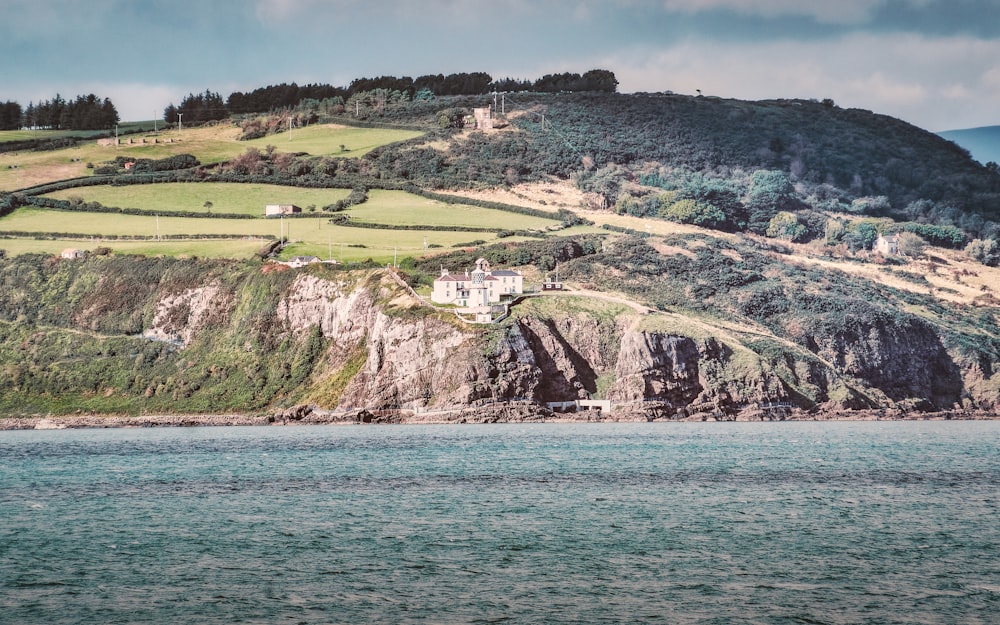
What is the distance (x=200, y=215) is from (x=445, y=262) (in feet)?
125

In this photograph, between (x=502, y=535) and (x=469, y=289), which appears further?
(x=469, y=289)

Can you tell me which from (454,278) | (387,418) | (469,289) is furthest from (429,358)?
(454,278)

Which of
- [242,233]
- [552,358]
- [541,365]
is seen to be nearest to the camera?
[541,365]

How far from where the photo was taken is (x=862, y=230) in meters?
174

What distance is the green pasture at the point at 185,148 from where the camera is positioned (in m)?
159

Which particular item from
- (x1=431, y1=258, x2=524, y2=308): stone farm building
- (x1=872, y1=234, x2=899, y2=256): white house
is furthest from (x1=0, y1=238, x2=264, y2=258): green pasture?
(x1=872, y1=234, x2=899, y2=256): white house

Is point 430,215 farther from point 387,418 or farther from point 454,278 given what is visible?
Result: point 387,418

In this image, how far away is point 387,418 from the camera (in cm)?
9350

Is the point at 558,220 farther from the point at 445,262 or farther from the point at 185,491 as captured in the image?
the point at 185,491

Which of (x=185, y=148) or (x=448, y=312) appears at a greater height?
(x=185, y=148)

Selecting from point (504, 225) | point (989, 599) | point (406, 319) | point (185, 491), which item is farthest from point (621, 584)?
point (504, 225)

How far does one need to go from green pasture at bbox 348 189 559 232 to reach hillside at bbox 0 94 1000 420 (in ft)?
1.93

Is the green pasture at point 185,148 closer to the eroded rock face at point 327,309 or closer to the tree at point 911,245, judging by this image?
the eroded rock face at point 327,309

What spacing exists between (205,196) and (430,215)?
30.1 m
